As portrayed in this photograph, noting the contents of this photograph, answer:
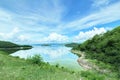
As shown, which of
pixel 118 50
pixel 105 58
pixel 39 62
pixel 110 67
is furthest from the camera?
pixel 105 58

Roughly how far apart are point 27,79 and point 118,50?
144 feet

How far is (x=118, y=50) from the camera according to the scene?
49.5m

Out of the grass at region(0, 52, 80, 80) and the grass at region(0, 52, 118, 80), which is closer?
the grass at region(0, 52, 80, 80)

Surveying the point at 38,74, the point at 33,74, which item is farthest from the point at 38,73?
the point at 33,74

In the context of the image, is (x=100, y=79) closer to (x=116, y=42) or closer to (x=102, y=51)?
(x=116, y=42)

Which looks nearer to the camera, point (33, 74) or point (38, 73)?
point (33, 74)

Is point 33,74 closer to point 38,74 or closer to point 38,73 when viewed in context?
point 38,74

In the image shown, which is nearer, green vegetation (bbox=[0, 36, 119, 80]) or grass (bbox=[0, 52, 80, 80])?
grass (bbox=[0, 52, 80, 80])

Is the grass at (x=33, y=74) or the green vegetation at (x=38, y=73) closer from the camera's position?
the grass at (x=33, y=74)

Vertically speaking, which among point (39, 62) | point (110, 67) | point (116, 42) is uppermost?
point (116, 42)

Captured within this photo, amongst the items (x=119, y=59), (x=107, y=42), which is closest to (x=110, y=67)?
(x=119, y=59)

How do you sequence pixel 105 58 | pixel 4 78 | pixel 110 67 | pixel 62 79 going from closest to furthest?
pixel 4 78 < pixel 62 79 < pixel 110 67 < pixel 105 58

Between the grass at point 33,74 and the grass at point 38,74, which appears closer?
the grass at point 33,74

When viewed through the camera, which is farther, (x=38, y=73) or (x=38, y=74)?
(x=38, y=73)
